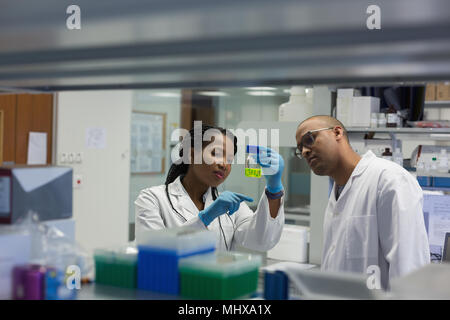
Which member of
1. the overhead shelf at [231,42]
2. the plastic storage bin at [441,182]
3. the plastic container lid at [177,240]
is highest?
the overhead shelf at [231,42]

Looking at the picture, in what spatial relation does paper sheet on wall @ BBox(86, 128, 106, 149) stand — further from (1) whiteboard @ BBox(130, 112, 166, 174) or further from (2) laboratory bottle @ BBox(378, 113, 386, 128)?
(2) laboratory bottle @ BBox(378, 113, 386, 128)

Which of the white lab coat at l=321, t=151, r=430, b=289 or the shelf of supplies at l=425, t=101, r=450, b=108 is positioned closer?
the white lab coat at l=321, t=151, r=430, b=289

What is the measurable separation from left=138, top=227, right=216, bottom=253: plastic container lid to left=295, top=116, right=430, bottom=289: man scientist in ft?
3.46

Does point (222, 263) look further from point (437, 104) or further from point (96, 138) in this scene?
point (96, 138)

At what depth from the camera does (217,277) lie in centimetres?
116

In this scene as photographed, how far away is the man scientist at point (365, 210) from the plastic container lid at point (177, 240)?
3.46ft

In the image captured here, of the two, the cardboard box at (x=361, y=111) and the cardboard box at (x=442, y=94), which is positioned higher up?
the cardboard box at (x=442, y=94)

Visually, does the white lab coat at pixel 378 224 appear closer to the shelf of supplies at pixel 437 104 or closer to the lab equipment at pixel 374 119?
the lab equipment at pixel 374 119

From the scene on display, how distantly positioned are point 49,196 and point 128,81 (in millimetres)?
393

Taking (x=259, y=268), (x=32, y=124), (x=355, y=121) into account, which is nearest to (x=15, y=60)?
(x=259, y=268)

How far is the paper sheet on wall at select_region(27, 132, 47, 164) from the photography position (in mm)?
4562

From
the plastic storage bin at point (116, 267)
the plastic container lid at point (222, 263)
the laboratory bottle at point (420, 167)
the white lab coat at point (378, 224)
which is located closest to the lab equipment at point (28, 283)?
the plastic storage bin at point (116, 267)

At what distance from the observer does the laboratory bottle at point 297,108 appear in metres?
4.01

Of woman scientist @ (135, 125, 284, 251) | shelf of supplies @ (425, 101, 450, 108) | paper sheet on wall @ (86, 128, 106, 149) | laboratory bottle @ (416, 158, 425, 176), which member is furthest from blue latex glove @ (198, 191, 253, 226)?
paper sheet on wall @ (86, 128, 106, 149)
